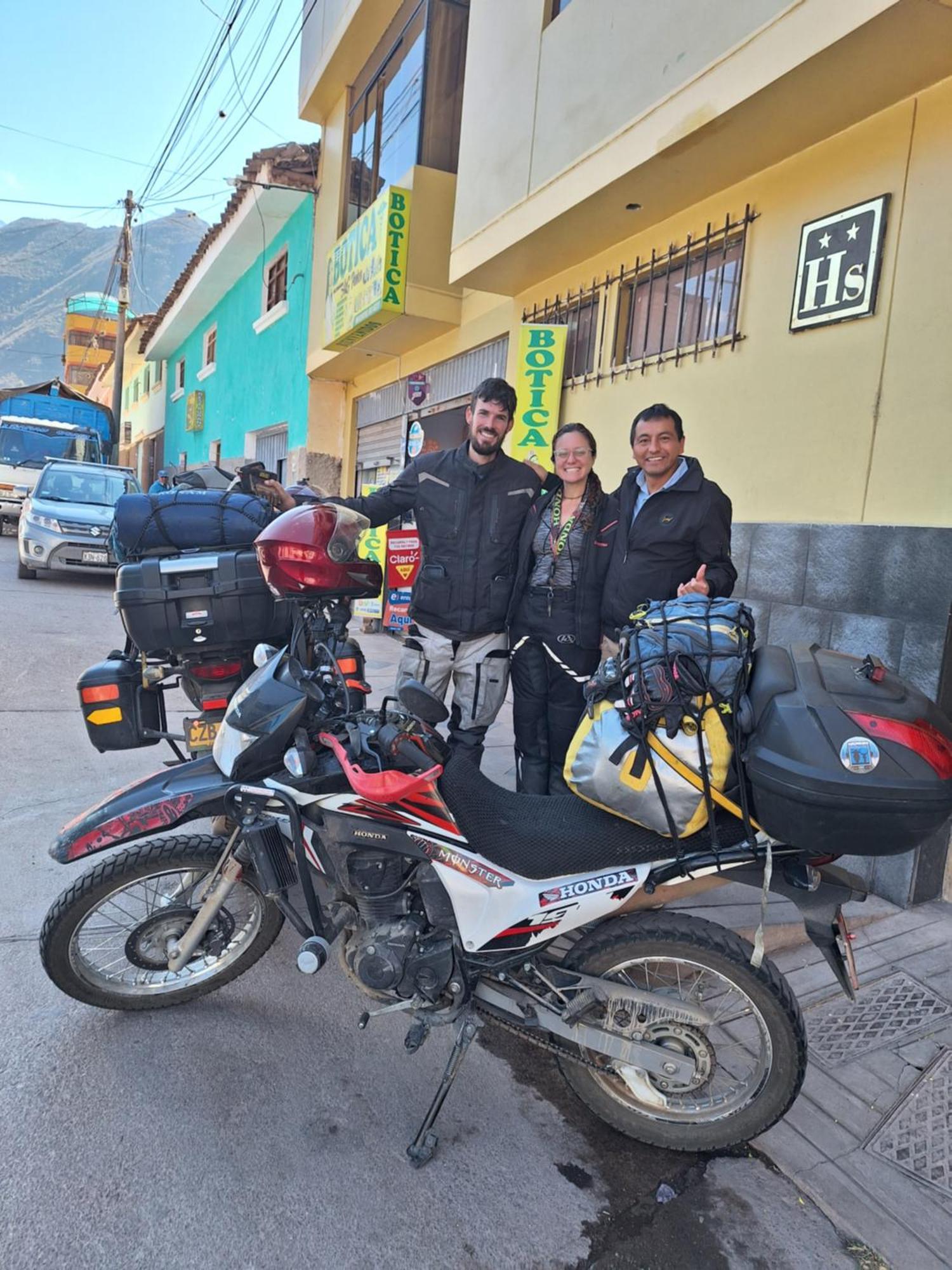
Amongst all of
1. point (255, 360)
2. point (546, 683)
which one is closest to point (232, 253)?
point (255, 360)

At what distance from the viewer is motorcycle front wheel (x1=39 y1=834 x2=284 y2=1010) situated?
210 centimetres

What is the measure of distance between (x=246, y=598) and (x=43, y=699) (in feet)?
10.2

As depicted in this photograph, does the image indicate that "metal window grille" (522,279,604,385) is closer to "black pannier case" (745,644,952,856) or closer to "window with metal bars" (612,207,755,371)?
"window with metal bars" (612,207,755,371)

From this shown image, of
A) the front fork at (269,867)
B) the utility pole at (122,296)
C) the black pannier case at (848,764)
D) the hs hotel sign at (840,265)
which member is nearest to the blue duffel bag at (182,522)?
the front fork at (269,867)

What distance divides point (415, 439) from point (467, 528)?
564cm

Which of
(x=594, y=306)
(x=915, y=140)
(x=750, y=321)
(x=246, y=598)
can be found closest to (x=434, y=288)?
(x=594, y=306)

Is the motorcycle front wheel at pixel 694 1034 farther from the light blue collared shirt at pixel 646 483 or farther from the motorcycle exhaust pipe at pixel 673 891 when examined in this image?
the light blue collared shirt at pixel 646 483

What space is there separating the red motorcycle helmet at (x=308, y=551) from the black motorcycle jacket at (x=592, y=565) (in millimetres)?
916

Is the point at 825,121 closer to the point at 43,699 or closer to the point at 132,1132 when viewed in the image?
the point at 132,1132

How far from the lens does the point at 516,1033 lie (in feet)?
6.31

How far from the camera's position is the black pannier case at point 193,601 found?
2828 mm

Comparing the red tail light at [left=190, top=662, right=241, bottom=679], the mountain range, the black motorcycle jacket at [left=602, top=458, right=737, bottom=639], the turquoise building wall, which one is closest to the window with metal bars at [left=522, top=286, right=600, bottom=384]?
the black motorcycle jacket at [left=602, top=458, right=737, bottom=639]

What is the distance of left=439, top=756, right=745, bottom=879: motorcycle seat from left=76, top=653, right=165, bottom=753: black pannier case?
151 centimetres

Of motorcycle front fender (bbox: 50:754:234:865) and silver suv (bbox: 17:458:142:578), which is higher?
silver suv (bbox: 17:458:142:578)
